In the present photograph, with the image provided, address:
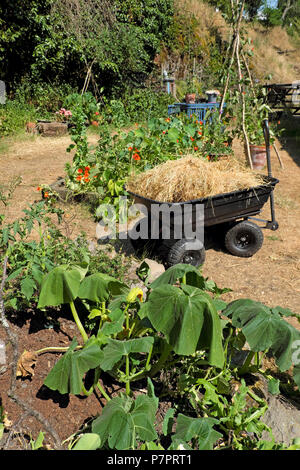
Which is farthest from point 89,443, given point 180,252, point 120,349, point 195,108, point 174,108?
point 174,108

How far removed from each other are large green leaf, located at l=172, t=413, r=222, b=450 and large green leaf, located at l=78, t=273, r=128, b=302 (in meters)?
0.72

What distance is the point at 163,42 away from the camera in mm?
13352

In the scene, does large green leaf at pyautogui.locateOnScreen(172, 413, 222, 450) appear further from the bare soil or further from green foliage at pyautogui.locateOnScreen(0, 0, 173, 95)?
green foliage at pyautogui.locateOnScreen(0, 0, 173, 95)

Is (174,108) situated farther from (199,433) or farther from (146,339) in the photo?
(199,433)

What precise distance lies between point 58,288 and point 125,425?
2.42 feet

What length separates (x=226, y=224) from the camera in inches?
147

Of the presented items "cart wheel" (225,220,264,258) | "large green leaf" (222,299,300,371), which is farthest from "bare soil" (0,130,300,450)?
"large green leaf" (222,299,300,371)

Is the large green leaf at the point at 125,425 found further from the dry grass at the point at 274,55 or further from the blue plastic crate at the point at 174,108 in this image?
the dry grass at the point at 274,55

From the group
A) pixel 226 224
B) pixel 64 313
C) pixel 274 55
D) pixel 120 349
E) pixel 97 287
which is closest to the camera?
pixel 120 349

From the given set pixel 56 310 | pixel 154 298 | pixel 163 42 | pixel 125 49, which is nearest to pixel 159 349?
pixel 154 298

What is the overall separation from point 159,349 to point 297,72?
24783 mm

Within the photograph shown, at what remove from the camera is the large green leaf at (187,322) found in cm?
146

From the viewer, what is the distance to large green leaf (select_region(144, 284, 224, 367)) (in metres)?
1.46

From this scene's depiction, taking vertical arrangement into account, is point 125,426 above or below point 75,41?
below
